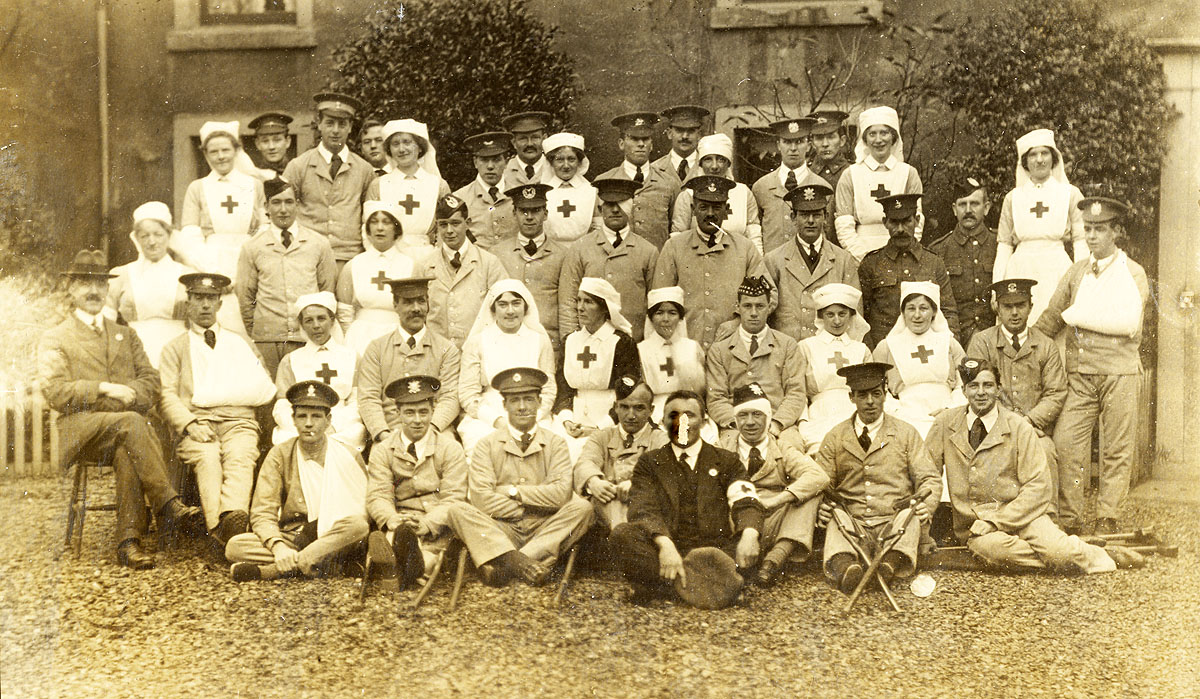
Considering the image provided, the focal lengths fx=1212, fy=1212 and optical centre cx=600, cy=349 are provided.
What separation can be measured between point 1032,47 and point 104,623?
486cm

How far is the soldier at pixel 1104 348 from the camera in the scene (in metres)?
5.52

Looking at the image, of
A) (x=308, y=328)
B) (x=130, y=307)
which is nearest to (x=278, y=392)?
(x=308, y=328)

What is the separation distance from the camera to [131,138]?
5527 mm

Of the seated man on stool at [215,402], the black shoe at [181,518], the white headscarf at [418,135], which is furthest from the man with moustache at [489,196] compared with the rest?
the black shoe at [181,518]

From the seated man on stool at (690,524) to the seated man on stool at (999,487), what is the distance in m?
0.94

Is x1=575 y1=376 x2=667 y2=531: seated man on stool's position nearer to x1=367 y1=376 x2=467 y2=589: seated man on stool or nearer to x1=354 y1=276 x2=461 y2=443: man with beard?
x1=367 y1=376 x2=467 y2=589: seated man on stool

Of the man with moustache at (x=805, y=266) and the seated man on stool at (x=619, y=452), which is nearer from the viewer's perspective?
the seated man on stool at (x=619, y=452)

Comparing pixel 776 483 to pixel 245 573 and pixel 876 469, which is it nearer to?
pixel 876 469

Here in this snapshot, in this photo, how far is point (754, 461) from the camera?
5312mm

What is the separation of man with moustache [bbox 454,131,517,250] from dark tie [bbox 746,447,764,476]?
1.55 meters

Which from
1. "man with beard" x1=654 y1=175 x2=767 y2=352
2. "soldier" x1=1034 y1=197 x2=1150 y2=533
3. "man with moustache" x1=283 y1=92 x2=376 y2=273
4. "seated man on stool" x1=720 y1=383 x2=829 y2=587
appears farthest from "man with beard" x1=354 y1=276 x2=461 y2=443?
"soldier" x1=1034 y1=197 x2=1150 y2=533

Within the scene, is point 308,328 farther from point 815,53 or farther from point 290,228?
point 815,53

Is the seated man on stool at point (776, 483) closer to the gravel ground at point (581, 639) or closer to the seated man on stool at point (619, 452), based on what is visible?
the gravel ground at point (581, 639)

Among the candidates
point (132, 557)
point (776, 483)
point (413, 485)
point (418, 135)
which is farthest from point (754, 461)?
point (132, 557)
